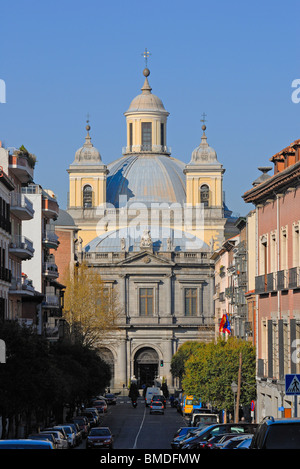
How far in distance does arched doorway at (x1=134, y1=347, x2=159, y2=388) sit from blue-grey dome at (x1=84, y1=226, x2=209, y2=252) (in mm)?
13000

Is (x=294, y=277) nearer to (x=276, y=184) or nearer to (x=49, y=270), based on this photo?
(x=276, y=184)

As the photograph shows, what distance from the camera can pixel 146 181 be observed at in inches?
6722

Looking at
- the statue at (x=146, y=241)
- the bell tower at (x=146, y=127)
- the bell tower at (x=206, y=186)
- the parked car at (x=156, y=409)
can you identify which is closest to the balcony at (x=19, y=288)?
the parked car at (x=156, y=409)

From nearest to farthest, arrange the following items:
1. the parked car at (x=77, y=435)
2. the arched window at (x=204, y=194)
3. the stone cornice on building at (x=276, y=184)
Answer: the stone cornice on building at (x=276, y=184)
the parked car at (x=77, y=435)
the arched window at (x=204, y=194)

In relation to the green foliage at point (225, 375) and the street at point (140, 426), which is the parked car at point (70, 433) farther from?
the green foliage at point (225, 375)

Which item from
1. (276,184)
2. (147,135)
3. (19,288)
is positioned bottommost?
(19,288)

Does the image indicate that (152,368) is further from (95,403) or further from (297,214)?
(297,214)

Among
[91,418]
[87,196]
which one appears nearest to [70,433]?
[91,418]

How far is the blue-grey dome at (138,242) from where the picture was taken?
15350 centimetres

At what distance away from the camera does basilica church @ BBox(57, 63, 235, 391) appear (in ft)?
494

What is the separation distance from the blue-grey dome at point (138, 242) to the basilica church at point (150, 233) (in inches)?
5.0

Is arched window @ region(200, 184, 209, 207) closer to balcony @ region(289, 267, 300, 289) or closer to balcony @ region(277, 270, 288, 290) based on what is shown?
balcony @ region(277, 270, 288, 290)

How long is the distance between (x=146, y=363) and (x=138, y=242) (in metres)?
15.6

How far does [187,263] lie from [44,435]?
108 meters
